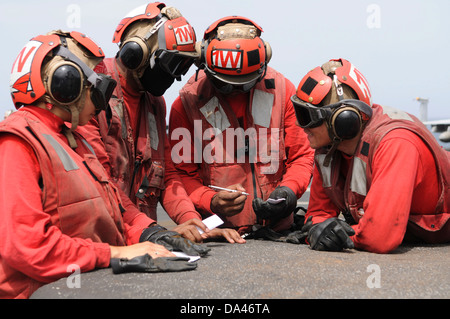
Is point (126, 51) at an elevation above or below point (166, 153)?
above

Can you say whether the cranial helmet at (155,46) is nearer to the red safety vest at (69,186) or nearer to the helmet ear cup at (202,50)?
the helmet ear cup at (202,50)

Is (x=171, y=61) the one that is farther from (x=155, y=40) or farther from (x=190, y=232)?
(x=190, y=232)

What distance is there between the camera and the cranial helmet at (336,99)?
4.00 metres

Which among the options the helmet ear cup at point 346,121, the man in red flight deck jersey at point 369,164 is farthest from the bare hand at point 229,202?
the helmet ear cup at point 346,121

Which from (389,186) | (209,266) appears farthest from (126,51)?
(389,186)

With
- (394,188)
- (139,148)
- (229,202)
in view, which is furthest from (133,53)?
(394,188)

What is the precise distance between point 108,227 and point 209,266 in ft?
2.26

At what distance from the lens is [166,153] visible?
16.4 ft

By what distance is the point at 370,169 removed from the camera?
402cm

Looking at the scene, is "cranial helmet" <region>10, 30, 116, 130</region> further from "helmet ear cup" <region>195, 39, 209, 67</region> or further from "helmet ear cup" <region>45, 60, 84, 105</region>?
"helmet ear cup" <region>195, 39, 209, 67</region>

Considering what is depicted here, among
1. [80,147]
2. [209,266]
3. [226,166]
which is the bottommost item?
[209,266]
